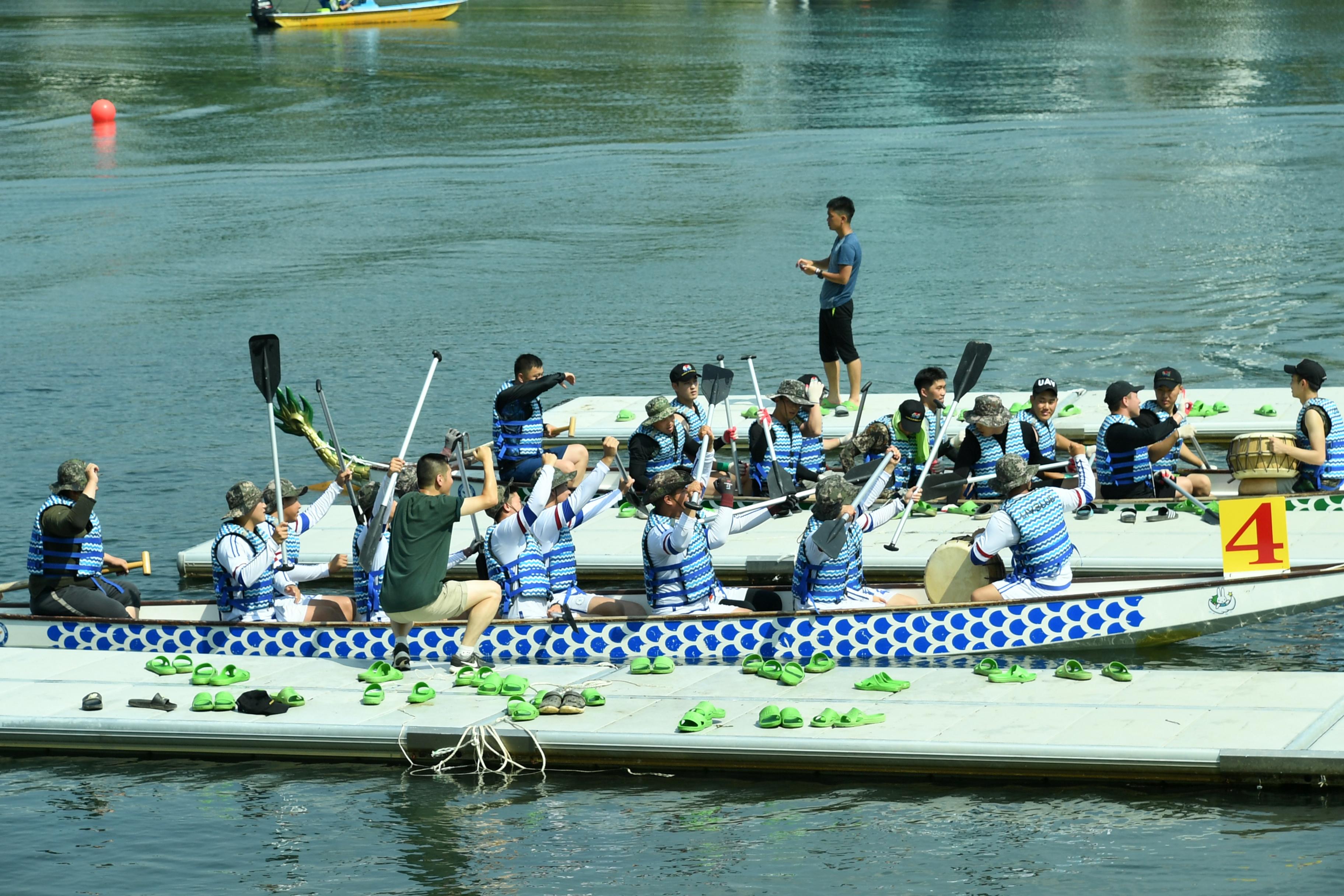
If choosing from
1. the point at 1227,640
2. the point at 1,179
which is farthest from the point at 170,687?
the point at 1,179

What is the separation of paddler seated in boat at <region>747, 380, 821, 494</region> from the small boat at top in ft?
262

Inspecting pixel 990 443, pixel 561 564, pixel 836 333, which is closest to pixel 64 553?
pixel 561 564

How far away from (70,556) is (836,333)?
9736mm

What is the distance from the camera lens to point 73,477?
44.8 feet

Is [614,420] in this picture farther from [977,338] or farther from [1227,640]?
[1227,640]

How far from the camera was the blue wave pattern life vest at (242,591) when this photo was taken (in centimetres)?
1355

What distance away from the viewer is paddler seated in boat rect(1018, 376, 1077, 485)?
15945 mm

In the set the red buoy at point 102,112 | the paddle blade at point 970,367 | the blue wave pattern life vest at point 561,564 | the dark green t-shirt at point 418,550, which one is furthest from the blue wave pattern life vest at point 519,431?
the red buoy at point 102,112

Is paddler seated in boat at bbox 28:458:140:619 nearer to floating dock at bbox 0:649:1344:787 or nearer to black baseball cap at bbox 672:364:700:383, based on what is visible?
floating dock at bbox 0:649:1344:787

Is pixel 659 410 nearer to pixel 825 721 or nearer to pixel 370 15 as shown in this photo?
pixel 825 721

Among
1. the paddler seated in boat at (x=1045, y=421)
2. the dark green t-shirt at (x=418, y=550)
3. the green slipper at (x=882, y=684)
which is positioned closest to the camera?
the green slipper at (x=882, y=684)

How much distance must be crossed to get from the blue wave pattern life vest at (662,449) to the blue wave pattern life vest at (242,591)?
4.17 meters

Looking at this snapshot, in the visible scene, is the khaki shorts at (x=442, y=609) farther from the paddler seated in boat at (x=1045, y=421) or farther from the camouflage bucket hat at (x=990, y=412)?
the paddler seated in boat at (x=1045, y=421)

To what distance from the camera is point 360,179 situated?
147 feet
